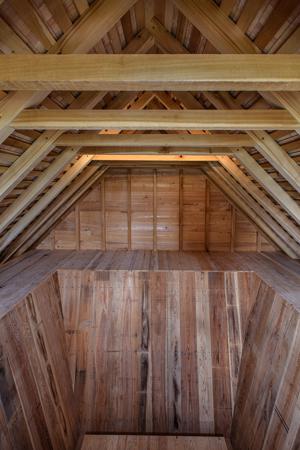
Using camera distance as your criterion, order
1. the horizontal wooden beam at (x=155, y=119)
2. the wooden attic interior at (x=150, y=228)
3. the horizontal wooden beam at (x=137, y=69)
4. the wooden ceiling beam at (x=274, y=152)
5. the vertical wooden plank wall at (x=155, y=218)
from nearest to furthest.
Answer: the horizontal wooden beam at (x=137, y=69), the wooden attic interior at (x=150, y=228), the horizontal wooden beam at (x=155, y=119), the wooden ceiling beam at (x=274, y=152), the vertical wooden plank wall at (x=155, y=218)

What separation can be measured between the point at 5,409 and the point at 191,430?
2.15 meters

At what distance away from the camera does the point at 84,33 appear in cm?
146

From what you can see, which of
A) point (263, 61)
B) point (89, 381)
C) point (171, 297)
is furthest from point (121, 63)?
point (89, 381)

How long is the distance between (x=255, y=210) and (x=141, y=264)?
1.67 m

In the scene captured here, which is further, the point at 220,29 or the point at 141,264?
the point at 141,264

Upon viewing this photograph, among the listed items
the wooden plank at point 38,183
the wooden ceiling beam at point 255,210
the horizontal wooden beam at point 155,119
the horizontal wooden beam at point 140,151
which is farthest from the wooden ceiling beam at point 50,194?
the wooden ceiling beam at point 255,210

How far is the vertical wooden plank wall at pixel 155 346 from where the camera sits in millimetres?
3311

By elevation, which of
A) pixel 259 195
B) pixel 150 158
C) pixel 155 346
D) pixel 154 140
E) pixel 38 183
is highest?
pixel 154 140

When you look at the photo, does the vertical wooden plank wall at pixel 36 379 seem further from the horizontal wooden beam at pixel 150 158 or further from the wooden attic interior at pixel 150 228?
the horizontal wooden beam at pixel 150 158

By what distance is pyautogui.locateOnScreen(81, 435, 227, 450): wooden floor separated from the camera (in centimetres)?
301

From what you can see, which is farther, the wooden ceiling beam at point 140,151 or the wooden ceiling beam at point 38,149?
the wooden ceiling beam at point 140,151

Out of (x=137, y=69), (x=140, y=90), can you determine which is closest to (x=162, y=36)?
(x=140, y=90)

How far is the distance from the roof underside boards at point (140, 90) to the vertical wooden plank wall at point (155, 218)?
1470 millimetres

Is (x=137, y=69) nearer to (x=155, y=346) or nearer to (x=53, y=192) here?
(x=53, y=192)
